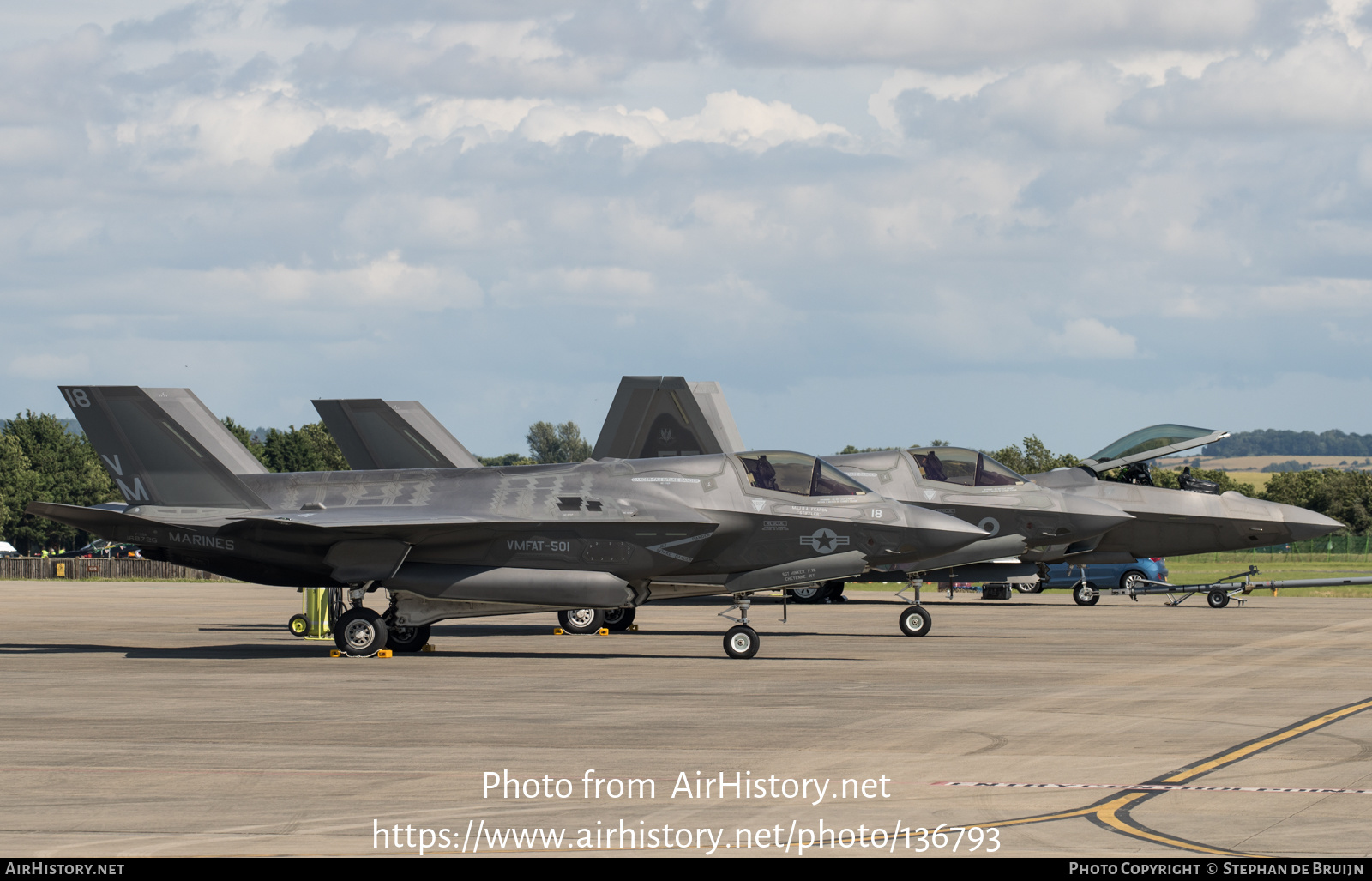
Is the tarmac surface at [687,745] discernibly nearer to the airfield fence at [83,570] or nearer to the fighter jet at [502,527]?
the fighter jet at [502,527]

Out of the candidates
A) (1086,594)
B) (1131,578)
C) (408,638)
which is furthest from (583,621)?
(1131,578)

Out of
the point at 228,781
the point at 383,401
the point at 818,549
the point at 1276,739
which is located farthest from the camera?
the point at 383,401

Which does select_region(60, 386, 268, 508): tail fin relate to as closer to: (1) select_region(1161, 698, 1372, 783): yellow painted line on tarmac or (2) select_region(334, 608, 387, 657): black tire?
(2) select_region(334, 608, 387, 657): black tire

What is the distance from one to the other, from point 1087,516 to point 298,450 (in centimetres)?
8717

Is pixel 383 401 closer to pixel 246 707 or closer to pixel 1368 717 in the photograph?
pixel 246 707

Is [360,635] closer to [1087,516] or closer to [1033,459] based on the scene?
[1087,516]

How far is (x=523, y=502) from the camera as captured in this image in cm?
2206

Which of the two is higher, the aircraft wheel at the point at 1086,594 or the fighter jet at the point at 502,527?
the fighter jet at the point at 502,527

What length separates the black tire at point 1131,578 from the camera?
42.5 metres

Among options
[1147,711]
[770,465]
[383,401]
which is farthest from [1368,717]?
[383,401]

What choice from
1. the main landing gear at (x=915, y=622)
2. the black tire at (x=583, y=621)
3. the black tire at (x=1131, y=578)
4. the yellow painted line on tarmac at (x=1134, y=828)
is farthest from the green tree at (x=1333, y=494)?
the yellow painted line on tarmac at (x=1134, y=828)

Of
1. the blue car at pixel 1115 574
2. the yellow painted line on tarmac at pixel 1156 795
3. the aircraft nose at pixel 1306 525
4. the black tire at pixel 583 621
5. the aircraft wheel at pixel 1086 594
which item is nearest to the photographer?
the yellow painted line on tarmac at pixel 1156 795

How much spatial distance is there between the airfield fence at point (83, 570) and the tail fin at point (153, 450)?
5033 cm

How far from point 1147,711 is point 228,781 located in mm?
8966
